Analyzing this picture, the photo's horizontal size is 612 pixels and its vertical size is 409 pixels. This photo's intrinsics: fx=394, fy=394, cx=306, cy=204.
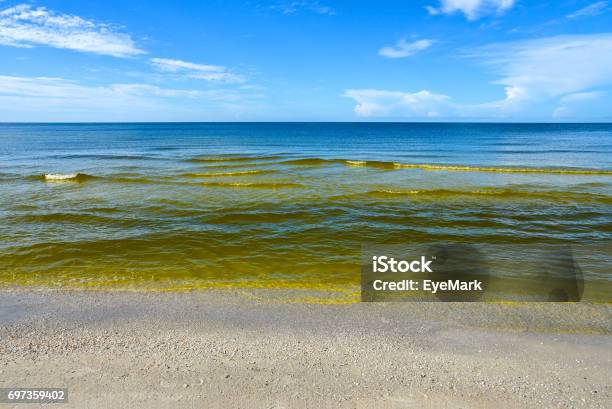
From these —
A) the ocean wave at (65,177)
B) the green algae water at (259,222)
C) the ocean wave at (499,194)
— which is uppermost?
the ocean wave at (65,177)

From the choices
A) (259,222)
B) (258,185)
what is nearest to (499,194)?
(259,222)

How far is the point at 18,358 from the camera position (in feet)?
18.2

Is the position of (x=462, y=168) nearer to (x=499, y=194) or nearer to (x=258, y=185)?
(x=499, y=194)

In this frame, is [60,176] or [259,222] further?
[60,176]

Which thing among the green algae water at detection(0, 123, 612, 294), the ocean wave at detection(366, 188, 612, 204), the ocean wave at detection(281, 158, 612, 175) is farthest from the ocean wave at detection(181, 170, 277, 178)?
the ocean wave at detection(366, 188, 612, 204)

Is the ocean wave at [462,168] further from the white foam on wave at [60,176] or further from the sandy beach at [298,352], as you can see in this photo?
the sandy beach at [298,352]

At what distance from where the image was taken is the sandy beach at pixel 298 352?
476cm

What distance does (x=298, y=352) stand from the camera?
5.75m

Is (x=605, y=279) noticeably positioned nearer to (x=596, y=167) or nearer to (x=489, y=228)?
(x=489, y=228)

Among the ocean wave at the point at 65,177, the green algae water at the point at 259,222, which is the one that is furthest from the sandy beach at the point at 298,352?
the ocean wave at the point at 65,177

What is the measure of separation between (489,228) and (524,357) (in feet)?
27.7

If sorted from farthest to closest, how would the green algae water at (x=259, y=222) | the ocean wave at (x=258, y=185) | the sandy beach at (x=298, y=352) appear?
the ocean wave at (x=258, y=185) < the green algae water at (x=259, y=222) < the sandy beach at (x=298, y=352)

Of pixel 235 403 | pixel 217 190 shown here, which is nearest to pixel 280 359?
pixel 235 403

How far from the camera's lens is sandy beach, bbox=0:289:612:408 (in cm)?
476
